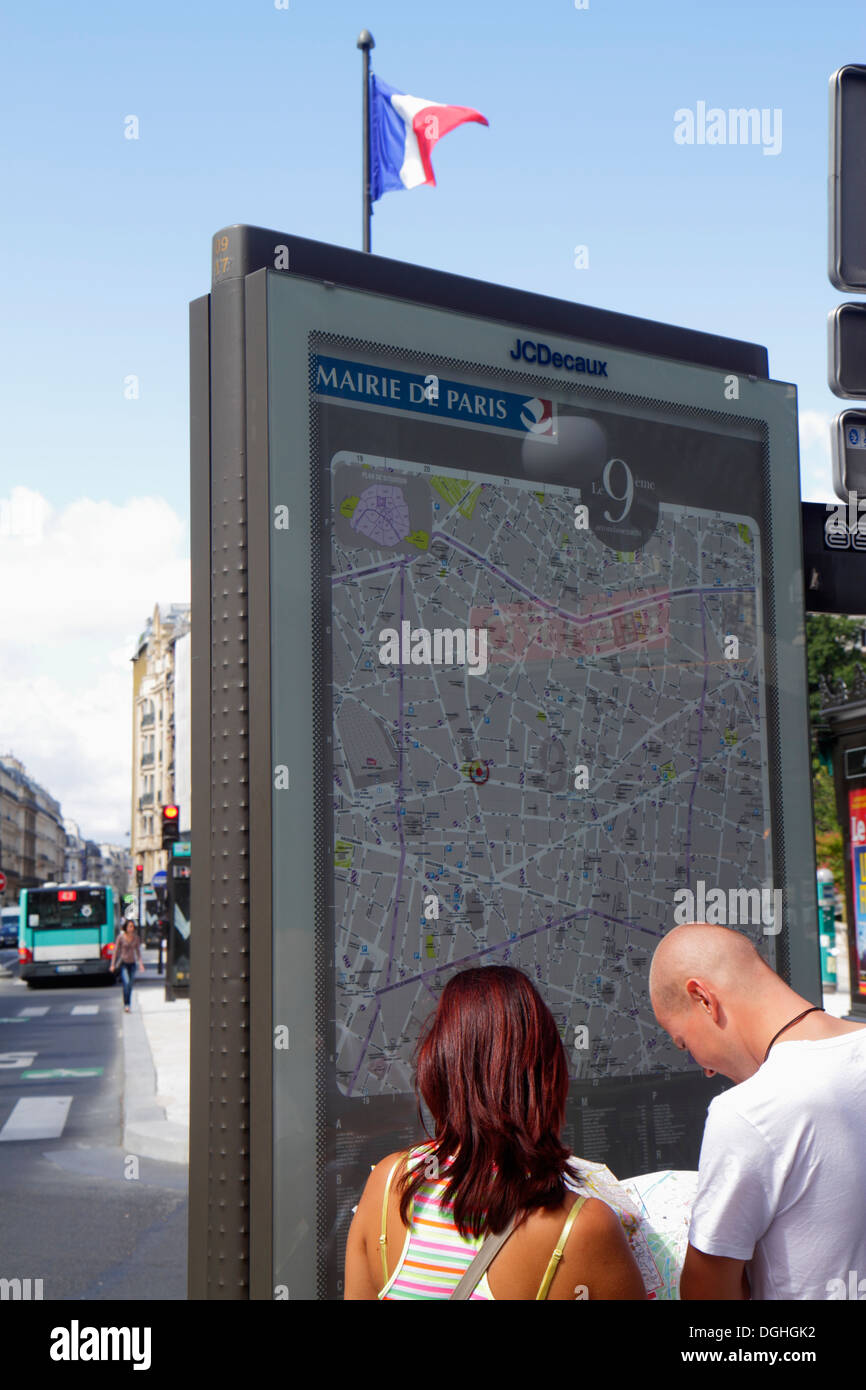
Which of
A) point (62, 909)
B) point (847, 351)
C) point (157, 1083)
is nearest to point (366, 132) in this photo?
point (157, 1083)

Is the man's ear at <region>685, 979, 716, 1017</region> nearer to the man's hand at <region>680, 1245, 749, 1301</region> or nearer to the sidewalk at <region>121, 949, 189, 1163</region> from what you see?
the man's hand at <region>680, 1245, 749, 1301</region>

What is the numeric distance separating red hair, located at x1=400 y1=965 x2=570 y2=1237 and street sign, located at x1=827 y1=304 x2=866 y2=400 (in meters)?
2.03

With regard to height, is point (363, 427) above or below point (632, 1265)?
above

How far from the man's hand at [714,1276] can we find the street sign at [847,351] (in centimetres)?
228

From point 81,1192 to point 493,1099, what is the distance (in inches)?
348

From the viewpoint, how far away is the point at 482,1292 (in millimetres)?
2197

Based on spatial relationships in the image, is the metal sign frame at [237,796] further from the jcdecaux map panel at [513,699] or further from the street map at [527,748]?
the street map at [527,748]

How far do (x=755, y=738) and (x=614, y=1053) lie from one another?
96 cm

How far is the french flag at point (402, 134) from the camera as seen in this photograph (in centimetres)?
1719

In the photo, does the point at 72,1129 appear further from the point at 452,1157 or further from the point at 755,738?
the point at 452,1157

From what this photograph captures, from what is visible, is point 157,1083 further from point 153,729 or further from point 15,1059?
point 153,729

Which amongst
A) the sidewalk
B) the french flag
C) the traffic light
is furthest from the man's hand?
the traffic light

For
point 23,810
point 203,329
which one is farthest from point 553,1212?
point 23,810
